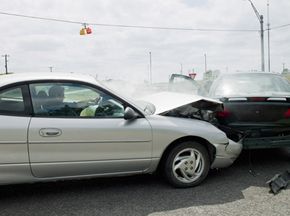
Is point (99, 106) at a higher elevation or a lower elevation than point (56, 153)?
higher

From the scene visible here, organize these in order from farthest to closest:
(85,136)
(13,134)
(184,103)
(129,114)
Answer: (184,103) < (129,114) < (85,136) < (13,134)

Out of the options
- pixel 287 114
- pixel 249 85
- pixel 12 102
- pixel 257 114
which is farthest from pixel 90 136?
pixel 249 85

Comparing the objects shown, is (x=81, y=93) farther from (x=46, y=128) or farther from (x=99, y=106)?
(x=46, y=128)

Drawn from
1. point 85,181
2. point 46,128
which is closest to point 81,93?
point 46,128

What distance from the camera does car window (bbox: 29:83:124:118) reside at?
4098 millimetres

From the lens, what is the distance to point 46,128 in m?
3.96

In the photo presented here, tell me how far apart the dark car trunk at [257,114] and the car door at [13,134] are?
293 cm

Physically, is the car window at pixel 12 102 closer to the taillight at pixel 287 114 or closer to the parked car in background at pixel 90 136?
the parked car in background at pixel 90 136

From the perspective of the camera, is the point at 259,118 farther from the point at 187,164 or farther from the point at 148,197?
the point at 148,197

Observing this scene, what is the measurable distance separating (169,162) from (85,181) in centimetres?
126

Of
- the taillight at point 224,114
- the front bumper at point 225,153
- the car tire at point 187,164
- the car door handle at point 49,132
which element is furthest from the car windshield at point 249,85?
the car door handle at point 49,132

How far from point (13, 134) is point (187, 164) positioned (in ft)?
7.08

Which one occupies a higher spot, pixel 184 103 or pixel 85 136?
pixel 184 103

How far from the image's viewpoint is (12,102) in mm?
3980
